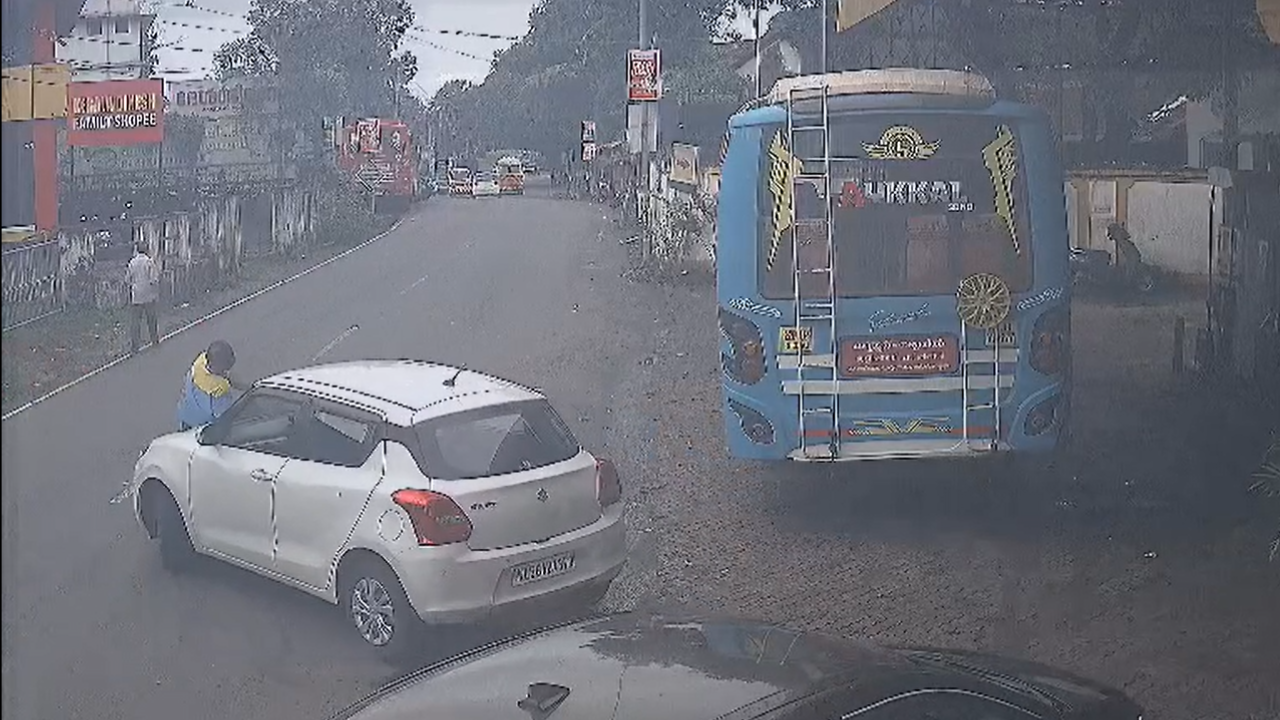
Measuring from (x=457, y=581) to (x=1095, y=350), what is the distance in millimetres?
10400

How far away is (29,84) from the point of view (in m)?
7.93

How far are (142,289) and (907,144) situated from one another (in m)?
6.14

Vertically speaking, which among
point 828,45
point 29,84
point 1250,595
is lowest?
point 1250,595

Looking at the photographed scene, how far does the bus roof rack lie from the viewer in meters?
9.40

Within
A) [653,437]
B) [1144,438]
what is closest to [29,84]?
[653,437]

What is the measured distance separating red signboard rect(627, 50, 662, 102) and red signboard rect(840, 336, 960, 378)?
5255mm

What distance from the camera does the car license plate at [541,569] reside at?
7.43 m

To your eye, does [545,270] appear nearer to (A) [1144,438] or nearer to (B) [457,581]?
(A) [1144,438]

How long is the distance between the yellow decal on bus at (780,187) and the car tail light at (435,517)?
299cm

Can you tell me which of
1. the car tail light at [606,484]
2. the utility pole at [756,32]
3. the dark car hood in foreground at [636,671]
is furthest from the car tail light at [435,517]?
the utility pole at [756,32]

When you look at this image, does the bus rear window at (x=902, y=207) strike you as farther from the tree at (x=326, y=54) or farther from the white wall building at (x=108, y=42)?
Answer: the white wall building at (x=108, y=42)

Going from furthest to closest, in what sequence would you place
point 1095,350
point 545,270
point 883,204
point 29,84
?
point 1095,350 < point 545,270 < point 883,204 < point 29,84

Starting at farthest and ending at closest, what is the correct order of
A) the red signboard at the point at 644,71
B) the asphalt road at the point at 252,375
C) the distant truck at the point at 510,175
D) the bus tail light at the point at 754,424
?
the distant truck at the point at 510,175 → the red signboard at the point at 644,71 → the bus tail light at the point at 754,424 → the asphalt road at the point at 252,375

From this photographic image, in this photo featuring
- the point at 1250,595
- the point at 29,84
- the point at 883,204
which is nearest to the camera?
the point at 29,84
